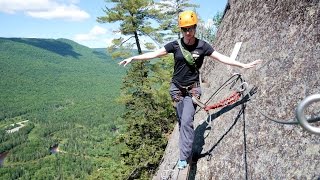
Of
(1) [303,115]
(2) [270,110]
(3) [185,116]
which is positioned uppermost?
(1) [303,115]

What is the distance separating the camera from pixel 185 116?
6621 mm

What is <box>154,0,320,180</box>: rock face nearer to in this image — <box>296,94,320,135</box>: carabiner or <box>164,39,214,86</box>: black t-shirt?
<box>164,39,214,86</box>: black t-shirt

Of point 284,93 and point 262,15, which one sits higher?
point 262,15

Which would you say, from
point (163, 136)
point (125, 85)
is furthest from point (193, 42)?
point (125, 85)

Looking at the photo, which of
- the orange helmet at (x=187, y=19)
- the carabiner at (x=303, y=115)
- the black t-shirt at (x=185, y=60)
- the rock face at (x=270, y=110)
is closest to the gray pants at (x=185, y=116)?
the black t-shirt at (x=185, y=60)

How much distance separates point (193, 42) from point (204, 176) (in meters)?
2.67

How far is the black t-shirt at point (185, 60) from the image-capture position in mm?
6453

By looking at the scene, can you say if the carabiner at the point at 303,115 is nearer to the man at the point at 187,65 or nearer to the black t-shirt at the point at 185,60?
the man at the point at 187,65

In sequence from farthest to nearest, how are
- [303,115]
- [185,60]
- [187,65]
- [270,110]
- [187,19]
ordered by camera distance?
[187,65] → [185,60] → [270,110] → [187,19] → [303,115]

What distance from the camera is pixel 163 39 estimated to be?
29656 mm

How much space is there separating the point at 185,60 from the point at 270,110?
70.9 inches

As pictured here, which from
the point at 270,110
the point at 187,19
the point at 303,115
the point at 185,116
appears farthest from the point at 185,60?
the point at 303,115

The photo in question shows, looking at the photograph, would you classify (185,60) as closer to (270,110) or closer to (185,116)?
(185,116)

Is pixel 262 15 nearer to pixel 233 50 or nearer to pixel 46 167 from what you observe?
pixel 233 50
